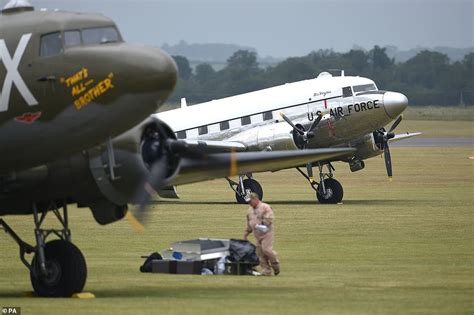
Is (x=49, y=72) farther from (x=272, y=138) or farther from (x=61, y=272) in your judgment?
(x=272, y=138)

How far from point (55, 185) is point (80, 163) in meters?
0.52

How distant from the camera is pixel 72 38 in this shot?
20250 mm

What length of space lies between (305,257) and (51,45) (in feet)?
36.0

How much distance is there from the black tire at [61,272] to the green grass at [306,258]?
0.34m

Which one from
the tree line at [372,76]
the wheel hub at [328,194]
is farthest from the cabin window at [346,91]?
the tree line at [372,76]

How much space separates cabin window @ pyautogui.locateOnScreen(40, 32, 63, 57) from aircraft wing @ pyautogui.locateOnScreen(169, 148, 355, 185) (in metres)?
3.01

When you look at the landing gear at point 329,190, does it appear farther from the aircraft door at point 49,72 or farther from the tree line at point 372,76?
the tree line at point 372,76

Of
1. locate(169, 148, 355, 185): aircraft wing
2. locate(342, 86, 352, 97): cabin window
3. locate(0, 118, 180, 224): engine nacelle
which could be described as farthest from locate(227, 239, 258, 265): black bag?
locate(342, 86, 352, 97): cabin window

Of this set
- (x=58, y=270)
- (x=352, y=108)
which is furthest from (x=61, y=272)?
(x=352, y=108)

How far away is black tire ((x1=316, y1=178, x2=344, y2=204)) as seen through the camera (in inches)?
1777

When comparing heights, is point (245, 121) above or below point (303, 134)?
above

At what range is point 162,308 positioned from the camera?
68.7 feet

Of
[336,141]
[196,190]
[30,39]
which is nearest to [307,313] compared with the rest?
[30,39]

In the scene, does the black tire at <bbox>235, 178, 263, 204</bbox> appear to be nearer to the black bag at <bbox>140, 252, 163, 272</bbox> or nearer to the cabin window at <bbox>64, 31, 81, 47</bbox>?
the black bag at <bbox>140, 252, 163, 272</bbox>
